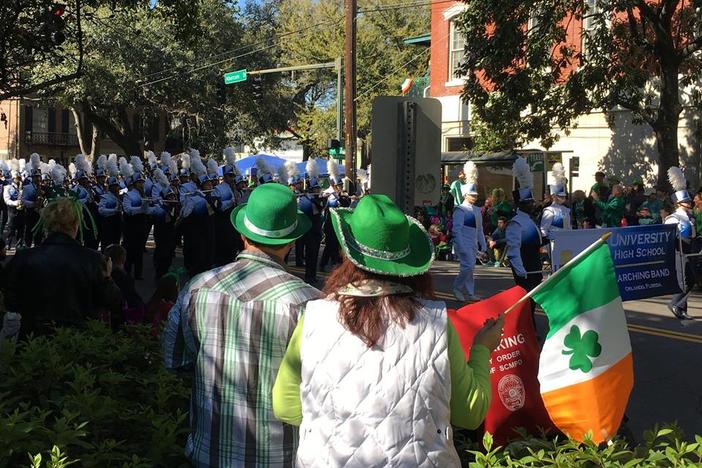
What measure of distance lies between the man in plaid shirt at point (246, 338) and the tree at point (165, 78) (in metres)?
34.1

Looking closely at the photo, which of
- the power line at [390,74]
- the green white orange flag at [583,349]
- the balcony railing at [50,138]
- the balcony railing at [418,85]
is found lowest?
the green white orange flag at [583,349]

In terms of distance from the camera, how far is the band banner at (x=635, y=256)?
9.34 metres

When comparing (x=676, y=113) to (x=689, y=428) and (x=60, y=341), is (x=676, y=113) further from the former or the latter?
(x=60, y=341)

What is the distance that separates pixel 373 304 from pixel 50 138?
2614 inches

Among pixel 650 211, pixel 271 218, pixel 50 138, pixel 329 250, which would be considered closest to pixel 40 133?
pixel 50 138

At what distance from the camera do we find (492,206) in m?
22.3

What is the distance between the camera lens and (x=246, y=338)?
329 cm

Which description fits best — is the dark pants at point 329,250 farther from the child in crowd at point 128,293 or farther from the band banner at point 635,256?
the child in crowd at point 128,293

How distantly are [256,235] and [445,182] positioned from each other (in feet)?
83.7

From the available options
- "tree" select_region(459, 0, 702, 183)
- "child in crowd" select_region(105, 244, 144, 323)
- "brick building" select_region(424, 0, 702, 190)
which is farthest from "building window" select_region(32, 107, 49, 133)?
"child in crowd" select_region(105, 244, 144, 323)

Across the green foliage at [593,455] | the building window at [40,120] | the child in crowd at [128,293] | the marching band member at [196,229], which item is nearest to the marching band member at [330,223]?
the marching band member at [196,229]

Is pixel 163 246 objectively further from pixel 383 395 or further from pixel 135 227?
pixel 383 395

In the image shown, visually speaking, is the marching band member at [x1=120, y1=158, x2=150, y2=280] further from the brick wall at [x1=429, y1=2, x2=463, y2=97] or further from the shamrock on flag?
the brick wall at [x1=429, y1=2, x2=463, y2=97]

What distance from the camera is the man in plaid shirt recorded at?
3260mm
